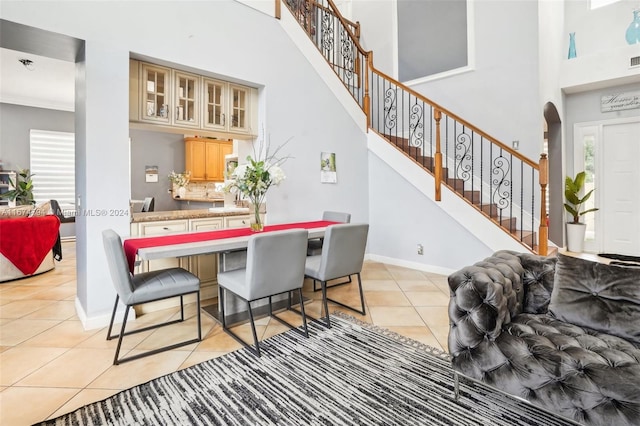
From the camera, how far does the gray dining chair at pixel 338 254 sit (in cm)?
274

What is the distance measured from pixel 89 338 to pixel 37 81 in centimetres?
520

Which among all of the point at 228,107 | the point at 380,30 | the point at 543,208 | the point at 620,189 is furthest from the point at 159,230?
the point at 620,189

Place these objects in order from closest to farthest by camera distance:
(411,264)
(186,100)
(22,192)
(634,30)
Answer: (186,100) < (411,264) < (634,30) < (22,192)

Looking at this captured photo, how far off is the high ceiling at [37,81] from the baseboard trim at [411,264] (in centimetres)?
548

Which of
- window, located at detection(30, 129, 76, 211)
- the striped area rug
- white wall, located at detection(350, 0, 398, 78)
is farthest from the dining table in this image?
window, located at detection(30, 129, 76, 211)

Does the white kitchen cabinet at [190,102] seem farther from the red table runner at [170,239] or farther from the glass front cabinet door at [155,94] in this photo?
the red table runner at [170,239]

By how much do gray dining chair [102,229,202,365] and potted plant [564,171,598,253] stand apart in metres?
6.39

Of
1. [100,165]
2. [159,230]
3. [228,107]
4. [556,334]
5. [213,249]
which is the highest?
[228,107]

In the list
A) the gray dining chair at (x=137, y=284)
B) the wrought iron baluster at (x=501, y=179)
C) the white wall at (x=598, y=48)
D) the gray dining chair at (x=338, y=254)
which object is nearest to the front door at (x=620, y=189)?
the white wall at (x=598, y=48)

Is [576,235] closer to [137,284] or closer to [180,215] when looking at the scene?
[180,215]

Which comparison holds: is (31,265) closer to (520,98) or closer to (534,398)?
(534,398)

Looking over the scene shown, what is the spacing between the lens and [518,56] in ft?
15.9

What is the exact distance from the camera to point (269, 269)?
2.35m

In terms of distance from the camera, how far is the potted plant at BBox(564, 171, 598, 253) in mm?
5723
